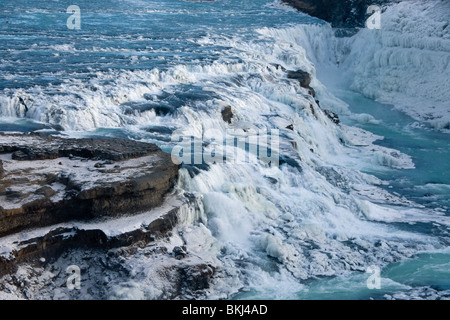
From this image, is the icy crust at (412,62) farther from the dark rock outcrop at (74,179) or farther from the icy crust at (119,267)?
the icy crust at (119,267)

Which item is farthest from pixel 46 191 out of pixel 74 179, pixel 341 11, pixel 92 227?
pixel 341 11

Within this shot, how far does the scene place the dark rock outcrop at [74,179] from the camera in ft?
26.4

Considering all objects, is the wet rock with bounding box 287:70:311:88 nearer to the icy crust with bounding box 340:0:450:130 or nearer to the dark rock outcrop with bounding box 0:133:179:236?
the icy crust with bounding box 340:0:450:130

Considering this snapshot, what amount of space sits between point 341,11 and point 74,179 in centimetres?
2538

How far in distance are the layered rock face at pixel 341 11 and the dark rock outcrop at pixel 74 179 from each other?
2157 centimetres

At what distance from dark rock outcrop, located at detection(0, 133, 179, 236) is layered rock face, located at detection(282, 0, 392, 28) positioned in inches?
849

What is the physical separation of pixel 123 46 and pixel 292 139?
9054 millimetres

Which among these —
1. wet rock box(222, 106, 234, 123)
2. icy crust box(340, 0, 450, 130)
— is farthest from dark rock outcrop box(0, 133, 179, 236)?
icy crust box(340, 0, 450, 130)

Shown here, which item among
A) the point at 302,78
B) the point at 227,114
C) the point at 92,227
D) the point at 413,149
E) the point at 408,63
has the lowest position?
the point at 413,149

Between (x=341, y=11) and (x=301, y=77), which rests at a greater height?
(x=341, y=11)

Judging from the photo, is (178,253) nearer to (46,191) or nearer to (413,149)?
(46,191)

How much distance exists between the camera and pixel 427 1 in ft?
81.1

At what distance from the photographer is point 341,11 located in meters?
31.1
